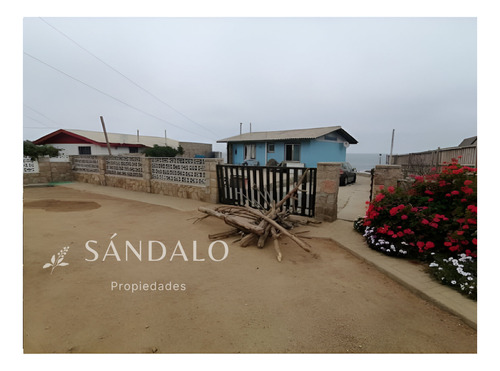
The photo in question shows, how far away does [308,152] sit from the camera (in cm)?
1573

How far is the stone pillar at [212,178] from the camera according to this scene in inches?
297

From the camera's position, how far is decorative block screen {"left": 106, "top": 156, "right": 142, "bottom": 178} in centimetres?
1052

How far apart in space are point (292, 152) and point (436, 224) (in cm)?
1355

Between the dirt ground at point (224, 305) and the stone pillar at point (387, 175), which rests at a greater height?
the stone pillar at point (387, 175)

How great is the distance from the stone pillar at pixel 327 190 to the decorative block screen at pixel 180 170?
4.22m

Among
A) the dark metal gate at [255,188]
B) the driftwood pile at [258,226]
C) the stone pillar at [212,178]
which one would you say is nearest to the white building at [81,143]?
the stone pillar at [212,178]

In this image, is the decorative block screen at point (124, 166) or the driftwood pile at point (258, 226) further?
the decorative block screen at point (124, 166)

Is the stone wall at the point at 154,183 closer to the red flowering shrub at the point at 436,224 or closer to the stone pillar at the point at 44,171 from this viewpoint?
the stone pillar at the point at 44,171

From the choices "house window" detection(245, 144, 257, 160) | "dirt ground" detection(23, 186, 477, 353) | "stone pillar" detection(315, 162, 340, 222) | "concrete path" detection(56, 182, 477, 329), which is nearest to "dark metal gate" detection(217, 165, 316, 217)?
"stone pillar" detection(315, 162, 340, 222)

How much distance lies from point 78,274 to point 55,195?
26.8 feet

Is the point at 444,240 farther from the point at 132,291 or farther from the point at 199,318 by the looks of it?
the point at 132,291

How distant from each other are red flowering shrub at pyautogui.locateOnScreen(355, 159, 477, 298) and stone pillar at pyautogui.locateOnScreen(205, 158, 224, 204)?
4731mm

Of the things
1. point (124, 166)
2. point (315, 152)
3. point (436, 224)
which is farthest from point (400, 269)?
point (315, 152)

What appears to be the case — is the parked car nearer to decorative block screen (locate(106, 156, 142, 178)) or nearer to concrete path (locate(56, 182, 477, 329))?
concrete path (locate(56, 182, 477, 329))
